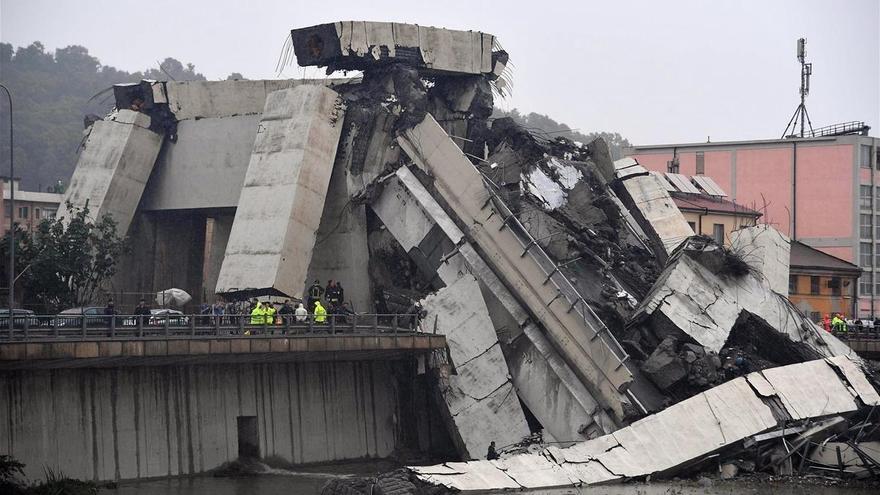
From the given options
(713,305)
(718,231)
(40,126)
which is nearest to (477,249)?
(713,305)

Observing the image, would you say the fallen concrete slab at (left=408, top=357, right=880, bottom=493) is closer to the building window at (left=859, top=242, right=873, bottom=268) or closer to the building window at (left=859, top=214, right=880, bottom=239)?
the building window at (left=859, top=214, right=880, bottom=239)

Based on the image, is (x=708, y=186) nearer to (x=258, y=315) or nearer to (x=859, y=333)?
(x=859, y=333)

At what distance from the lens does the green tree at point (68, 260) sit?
46.9m

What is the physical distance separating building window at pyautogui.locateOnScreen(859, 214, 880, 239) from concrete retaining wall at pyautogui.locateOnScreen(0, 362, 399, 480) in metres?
44.8

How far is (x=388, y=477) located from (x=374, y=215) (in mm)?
19155

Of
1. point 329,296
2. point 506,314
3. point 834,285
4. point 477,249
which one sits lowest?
point 834,285

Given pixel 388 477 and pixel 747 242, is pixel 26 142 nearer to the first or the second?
pixel 747 242

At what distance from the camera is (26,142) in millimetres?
149875

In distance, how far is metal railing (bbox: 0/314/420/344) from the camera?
105ft

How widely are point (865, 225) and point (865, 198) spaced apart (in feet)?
5.51

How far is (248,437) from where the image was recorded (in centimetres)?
3825

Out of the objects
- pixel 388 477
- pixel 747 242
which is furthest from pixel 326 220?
pixel 388 477

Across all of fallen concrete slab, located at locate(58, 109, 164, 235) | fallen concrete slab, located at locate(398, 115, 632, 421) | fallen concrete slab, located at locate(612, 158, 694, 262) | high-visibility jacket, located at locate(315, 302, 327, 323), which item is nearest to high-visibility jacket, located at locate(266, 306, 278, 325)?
high-visibility jacket, located at locate(315, 302, 327, 323)

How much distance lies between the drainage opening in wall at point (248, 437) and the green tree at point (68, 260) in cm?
1118
